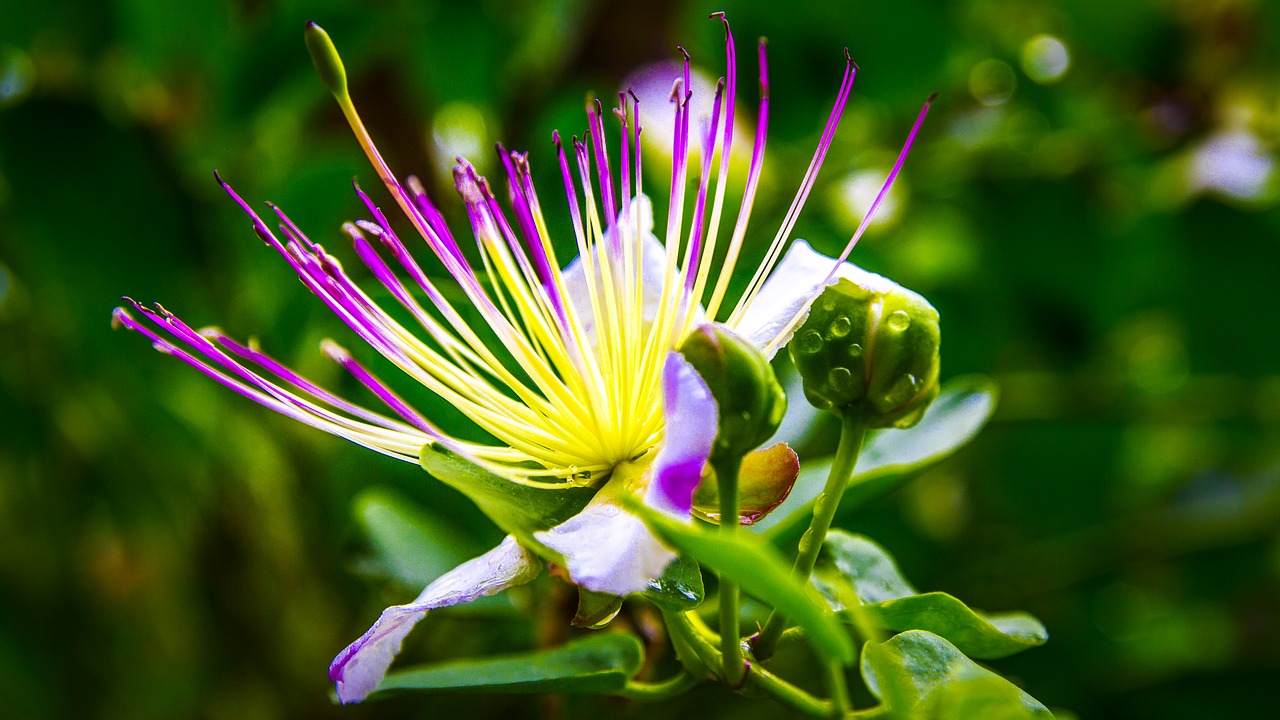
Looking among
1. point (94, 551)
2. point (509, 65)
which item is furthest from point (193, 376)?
point (509, 65)

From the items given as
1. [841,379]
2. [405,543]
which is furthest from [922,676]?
[405,543]

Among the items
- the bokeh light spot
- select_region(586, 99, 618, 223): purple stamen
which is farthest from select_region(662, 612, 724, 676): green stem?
the bokeh light spot

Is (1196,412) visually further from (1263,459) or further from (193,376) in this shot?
(193,376)

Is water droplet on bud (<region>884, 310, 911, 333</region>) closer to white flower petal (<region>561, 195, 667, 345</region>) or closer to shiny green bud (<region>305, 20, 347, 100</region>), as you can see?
white flower petal (<region>561, 195, 667, 345</region>)

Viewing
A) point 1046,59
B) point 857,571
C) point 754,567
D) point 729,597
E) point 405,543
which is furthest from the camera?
point 1046,59

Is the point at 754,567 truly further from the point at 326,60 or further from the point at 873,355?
the point at 326,60

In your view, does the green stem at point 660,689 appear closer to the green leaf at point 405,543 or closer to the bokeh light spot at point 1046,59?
the green leaf at point 405,543

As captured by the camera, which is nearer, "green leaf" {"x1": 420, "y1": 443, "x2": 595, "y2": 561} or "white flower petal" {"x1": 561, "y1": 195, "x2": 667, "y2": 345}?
"green leaf" {"x1": 420, "y1": 443, "x2": 595, "y2": 561}

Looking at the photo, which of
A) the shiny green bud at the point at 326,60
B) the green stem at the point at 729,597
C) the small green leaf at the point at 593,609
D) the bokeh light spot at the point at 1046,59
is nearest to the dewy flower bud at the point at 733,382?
the green stem at the point at 729,597
